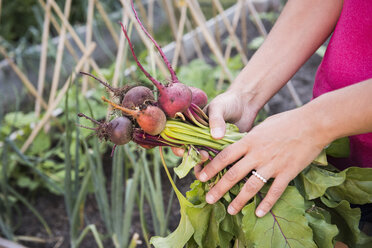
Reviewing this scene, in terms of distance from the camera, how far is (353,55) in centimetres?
88

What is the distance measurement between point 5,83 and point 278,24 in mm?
2884

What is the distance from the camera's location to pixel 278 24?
1080 millimetres

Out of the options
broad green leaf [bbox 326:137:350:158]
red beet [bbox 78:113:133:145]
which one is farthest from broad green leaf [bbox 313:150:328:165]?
red beet [bbox 78:113:133:145]

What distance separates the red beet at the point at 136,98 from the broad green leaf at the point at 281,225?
36 centimetres

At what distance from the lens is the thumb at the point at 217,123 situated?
2.98ft

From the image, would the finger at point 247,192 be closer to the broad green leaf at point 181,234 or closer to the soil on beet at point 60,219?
the broad green leaf at point 181,234

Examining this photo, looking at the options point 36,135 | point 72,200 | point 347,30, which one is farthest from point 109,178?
point 347,30

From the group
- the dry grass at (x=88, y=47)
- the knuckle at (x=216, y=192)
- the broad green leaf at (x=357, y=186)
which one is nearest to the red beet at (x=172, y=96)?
the knuckle at (x=216, y=192)

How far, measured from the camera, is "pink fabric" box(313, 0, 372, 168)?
85 cm

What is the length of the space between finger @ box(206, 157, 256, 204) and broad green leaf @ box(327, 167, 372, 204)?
10.2 inches

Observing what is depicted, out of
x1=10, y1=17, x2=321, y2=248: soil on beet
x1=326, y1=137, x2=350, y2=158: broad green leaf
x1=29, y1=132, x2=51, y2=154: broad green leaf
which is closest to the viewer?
x1=326, y1=137, x2=350, y2=158: broad green leaf

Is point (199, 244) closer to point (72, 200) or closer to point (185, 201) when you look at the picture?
point (185, 201)

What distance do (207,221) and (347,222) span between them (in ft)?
1.17

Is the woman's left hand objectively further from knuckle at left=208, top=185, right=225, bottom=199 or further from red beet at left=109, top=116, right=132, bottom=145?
red beet at left=109, top=116, right=132, bottom=145
